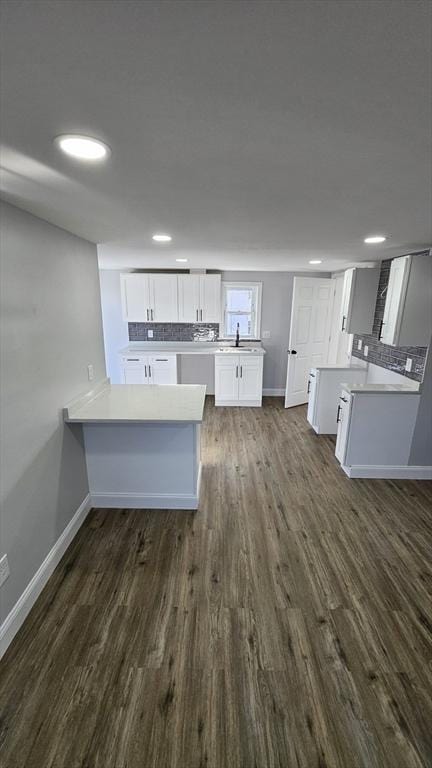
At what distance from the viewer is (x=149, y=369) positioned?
16.5ft

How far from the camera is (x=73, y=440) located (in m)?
2.34

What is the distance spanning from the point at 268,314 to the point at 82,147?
4661mm

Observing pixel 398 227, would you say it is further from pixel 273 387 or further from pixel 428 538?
pixel 273 387

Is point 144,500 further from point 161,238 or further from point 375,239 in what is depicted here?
point 375,239

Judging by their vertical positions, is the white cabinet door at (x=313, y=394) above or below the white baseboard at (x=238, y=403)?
above

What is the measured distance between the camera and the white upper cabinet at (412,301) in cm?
265

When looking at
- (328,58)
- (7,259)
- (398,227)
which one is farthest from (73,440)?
(398,227)

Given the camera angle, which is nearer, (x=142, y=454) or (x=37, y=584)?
(x=37, y=584)

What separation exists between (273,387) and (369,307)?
8.24 feet

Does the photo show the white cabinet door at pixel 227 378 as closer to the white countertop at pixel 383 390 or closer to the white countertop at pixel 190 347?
the white countertop at pixel 190 347

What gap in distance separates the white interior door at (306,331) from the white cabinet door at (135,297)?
7.45 ft

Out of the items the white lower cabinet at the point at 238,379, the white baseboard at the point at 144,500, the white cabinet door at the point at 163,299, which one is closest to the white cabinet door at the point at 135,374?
the white cabinet door at the point at 163,299

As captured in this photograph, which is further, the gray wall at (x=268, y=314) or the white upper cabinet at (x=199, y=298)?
the gray wall at (x=268, y=314)

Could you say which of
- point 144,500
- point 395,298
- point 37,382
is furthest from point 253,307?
point 37,382
